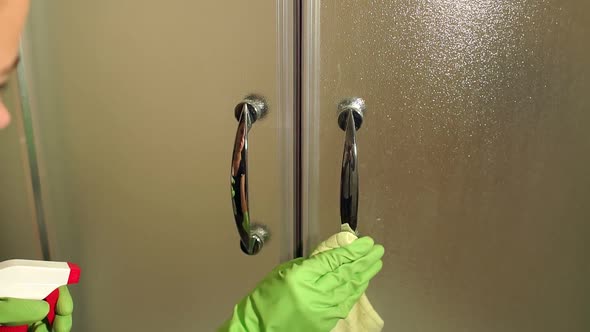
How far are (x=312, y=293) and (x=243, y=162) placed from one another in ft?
0.58

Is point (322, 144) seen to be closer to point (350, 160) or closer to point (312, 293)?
point (350, 160)

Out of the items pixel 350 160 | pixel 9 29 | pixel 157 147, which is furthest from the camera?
pixel 157 147

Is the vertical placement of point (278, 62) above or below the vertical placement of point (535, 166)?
above

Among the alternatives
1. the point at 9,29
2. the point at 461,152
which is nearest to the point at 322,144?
the point at 461,152

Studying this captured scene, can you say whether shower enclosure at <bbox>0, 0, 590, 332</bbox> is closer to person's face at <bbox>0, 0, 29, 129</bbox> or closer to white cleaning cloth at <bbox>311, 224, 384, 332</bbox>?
white cleaning cloth at <bbox>311, 224, 384, 332</bbox>

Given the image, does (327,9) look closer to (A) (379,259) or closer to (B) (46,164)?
(A) (379,259)

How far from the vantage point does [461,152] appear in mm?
660

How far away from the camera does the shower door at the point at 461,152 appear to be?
63cm

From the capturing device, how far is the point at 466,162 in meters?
0.66

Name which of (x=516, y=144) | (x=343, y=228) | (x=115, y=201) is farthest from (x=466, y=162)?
(x=115, y=201)

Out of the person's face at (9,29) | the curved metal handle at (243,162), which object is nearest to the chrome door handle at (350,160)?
the curved metal handle at (243,162)

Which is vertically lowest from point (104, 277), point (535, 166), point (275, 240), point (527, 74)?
point (104, 277)

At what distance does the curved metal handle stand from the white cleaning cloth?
10 centimetres

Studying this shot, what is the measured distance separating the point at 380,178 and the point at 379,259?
0.10m
